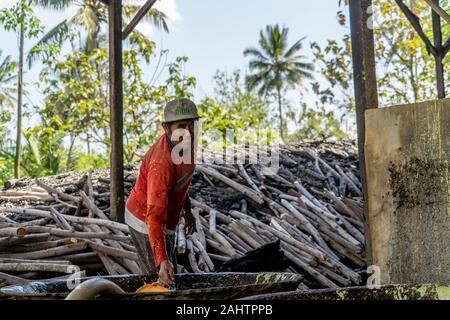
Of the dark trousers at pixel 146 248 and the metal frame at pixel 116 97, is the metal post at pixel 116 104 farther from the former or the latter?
the dark trousers at pixel 146 248

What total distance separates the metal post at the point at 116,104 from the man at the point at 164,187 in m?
2.38

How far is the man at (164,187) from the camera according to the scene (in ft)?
13.2

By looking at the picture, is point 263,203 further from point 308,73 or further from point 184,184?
point 308,73

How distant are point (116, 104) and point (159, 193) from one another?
323 centimetres

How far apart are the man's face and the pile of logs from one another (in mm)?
1633

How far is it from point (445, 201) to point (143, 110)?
47.2 feet

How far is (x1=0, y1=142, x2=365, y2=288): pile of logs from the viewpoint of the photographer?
6.08 metres

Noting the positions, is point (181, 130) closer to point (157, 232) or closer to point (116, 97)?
point (157, 232)

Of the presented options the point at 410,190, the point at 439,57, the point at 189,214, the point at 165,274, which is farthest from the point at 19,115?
the point at 410,190

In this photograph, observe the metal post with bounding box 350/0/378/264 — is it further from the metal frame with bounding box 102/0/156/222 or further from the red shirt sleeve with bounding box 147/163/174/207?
the metal frame with bounding box 102/0/156/222

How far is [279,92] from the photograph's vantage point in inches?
1655

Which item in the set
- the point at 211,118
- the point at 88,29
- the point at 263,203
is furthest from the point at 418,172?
the point at 88,29

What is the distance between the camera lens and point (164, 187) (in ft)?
13.4

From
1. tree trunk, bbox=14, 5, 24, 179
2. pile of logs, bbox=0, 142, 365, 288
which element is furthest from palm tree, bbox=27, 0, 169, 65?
pile of logs, bbox=0, 142, 365, 288
